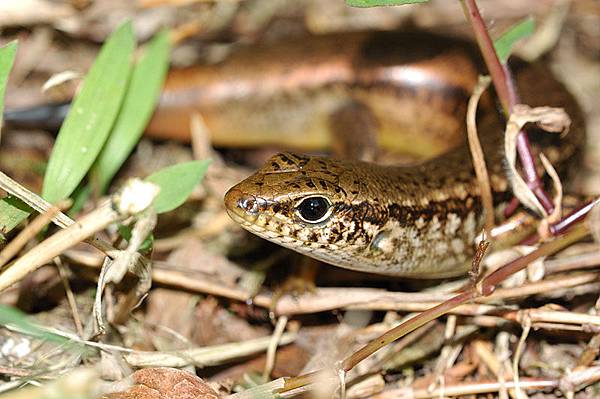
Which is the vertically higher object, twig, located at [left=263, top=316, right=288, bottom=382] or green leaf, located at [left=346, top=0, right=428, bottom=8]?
green leaf, located at [left=346, top=0, right=428, bottom=8]

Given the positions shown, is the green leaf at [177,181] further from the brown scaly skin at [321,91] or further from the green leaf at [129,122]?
the brown scaly skin at [321,91]

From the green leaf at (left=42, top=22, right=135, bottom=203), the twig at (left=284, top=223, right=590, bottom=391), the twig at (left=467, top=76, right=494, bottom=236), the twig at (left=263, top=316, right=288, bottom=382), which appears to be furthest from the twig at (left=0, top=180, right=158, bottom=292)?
the twig at (left=467, top=76, right=494, bottom=236)

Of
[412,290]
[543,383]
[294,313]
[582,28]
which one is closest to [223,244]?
[294,313]

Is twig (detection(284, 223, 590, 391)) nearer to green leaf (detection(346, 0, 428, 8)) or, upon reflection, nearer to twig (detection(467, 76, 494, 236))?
twig (detection(467, 76, 494, 236))

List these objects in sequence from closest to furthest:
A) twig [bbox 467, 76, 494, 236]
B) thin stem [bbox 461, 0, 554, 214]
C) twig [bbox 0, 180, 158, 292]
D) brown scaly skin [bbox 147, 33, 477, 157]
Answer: twig [bbox 0, 180, 158, 292] < thin stem [bbox 461, 0, 554, 214] < twig [bbox 467, 76, 494, 236] < brown scaly skin [bbox 147, 33, 477, 157]

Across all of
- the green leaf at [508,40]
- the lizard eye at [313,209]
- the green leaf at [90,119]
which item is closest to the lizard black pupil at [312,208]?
the lizard eye at [313,209]

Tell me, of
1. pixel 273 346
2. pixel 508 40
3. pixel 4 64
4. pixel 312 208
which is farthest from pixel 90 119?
pixel 508 40
